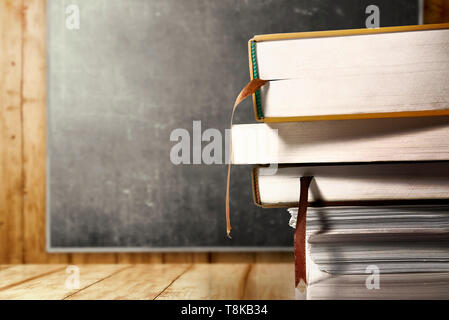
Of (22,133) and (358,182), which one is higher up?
(22,133)

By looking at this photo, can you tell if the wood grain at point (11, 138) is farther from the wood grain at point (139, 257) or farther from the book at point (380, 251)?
the book at point (380, 251)

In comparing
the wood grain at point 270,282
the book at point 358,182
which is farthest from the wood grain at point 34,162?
the book at point 358,182

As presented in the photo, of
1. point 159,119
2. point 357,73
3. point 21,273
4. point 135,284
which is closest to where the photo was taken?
point 357,73

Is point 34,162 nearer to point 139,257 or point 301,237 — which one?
point 139,257

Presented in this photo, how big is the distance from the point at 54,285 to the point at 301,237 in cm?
48

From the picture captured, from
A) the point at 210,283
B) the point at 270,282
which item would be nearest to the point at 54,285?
the point at 210,283

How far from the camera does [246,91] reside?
1.49ft

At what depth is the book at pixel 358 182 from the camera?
18.8 inches

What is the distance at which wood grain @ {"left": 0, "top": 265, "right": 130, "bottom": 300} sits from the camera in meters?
0.64

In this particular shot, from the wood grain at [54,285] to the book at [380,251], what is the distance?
384 mm

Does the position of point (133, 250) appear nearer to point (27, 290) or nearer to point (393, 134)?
point (27, 290)

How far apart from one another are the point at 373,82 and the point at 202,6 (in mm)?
745

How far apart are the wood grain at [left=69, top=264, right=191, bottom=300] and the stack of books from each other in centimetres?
27

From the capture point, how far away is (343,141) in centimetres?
47
